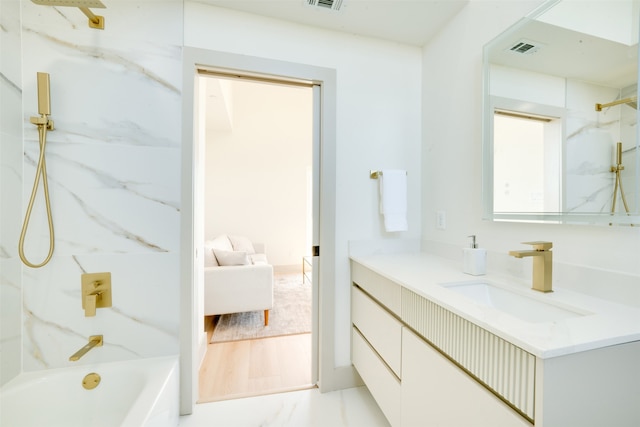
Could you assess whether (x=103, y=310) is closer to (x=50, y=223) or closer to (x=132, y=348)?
(x=132, y=348)

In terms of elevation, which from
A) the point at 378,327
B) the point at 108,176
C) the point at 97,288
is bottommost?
the point at 378,327

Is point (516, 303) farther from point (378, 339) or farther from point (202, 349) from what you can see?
point (202, 349)

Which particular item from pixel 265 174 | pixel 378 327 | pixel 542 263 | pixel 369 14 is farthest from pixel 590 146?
pixel 265 174

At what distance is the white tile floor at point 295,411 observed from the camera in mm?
1454

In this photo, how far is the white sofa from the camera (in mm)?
2422

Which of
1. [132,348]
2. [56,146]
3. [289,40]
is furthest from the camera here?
[289,40]

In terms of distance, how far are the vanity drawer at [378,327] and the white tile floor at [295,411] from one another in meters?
0.43

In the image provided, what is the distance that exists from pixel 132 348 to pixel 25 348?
45 cm

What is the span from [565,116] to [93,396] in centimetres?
239

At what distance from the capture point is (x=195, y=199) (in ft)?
5.33

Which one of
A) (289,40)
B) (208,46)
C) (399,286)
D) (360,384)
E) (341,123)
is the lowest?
(360,384)

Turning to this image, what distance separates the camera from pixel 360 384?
174 cm

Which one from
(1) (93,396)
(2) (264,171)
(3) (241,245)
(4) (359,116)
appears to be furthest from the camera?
(2) (264,171)

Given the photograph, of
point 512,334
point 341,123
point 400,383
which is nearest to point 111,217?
point 341,123
